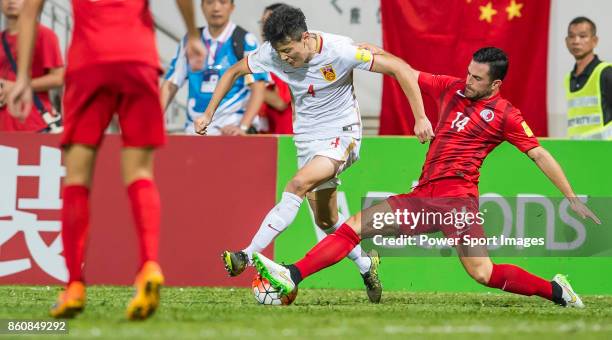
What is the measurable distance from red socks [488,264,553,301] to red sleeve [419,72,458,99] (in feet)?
4.01

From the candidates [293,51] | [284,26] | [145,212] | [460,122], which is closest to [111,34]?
[145,212]

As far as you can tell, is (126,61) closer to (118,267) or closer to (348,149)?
(348,149)

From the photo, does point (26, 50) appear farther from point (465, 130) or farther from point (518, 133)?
point (518, 133)

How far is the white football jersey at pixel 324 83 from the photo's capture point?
8.30 meters

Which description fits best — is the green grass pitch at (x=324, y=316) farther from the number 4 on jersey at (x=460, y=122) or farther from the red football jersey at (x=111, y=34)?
the red football jersey at (x=111, y=34)

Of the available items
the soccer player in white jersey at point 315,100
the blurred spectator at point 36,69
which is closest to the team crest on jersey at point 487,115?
the soccer player in white jersey at point 315,100

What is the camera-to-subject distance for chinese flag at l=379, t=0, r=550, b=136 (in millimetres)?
11125

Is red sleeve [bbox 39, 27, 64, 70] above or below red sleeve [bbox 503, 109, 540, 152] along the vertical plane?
above

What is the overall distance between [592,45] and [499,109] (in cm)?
276

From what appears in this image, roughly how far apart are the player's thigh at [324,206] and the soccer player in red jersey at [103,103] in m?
2.75

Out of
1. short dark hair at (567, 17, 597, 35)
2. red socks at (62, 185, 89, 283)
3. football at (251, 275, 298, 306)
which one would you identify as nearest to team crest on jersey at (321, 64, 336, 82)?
football at (251, 275, 298, 306)

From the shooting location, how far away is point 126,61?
5996mm

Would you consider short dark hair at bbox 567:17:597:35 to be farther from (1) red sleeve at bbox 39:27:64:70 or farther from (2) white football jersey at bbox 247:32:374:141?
(1) red sleeve at bbox 39:27:64:70

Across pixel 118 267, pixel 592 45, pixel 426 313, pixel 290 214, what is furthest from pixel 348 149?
pixel 592 45
